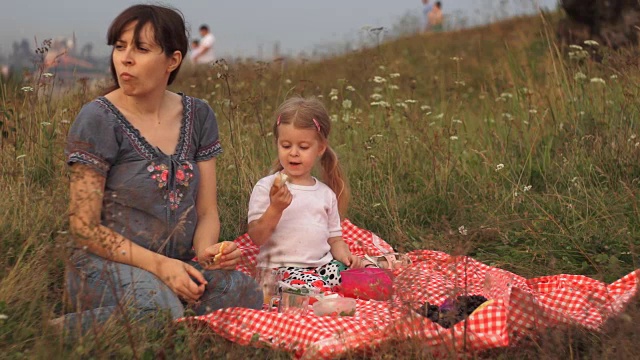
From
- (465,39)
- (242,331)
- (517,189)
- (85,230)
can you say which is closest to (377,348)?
(242,331)

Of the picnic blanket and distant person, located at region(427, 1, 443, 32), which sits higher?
the picnic blanket

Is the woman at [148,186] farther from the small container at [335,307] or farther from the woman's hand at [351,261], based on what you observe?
the woman's hand at [351,261]

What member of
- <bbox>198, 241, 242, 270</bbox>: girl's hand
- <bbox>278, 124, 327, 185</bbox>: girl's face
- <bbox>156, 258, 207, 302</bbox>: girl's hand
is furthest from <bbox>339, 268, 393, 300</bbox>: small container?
<bbox>156, 258, 207, 302</bbox>: girl's hand

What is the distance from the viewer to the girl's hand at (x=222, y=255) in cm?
346

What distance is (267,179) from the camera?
4.27 meters

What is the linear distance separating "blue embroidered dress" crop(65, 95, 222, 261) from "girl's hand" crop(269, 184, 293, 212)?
→ 347 millimetres

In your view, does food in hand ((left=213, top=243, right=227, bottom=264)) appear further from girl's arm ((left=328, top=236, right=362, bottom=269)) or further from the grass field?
girl's arm ((left=328, top=236, right=362, bottom=269))

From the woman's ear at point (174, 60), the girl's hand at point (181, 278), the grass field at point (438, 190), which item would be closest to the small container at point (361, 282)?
the grass field at point (438, 190)

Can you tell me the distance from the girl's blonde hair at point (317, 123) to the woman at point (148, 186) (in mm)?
510

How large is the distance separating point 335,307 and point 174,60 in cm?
125

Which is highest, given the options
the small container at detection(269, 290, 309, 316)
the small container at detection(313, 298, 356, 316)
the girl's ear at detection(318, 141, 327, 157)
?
the girl's ear at detection(318, 141, 327, 157)

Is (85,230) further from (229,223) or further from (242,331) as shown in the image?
(229,223)

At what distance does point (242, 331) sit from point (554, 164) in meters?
2.95

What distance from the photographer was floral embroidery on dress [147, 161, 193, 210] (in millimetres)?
Result: 3666
